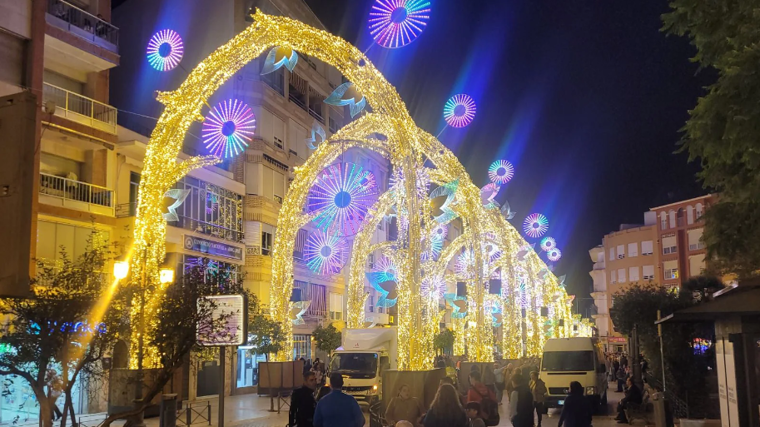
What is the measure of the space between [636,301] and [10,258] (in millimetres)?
33745

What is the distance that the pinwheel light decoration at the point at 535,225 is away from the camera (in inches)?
2110

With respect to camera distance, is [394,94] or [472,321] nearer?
[394,94]

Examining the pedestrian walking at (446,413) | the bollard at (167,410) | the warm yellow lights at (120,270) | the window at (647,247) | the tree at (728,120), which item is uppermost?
the window at (647,247)

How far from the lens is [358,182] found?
115 ft

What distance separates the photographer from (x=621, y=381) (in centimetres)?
3784

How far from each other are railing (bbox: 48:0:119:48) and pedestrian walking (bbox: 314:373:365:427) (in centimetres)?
2371

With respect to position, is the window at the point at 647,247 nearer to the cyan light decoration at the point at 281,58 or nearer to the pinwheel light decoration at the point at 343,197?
the pinwheel light decoration at the point at 343,197

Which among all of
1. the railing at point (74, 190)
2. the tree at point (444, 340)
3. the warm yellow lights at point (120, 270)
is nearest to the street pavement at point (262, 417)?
the warm yellow lights at point (120, 270)

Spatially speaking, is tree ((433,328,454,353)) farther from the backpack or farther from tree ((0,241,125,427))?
tree ((0,241,125,427))

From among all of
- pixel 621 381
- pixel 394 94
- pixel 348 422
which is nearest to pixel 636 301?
pixel 621 381

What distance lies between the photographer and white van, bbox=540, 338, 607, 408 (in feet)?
84.8

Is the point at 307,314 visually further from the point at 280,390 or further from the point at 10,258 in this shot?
the point at 10,258

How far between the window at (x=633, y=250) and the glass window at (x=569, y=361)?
291 feet

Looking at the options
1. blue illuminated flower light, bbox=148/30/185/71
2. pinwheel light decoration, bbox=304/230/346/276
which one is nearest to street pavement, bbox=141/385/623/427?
pinwheel light decoration, bbox=304/230/346/276
